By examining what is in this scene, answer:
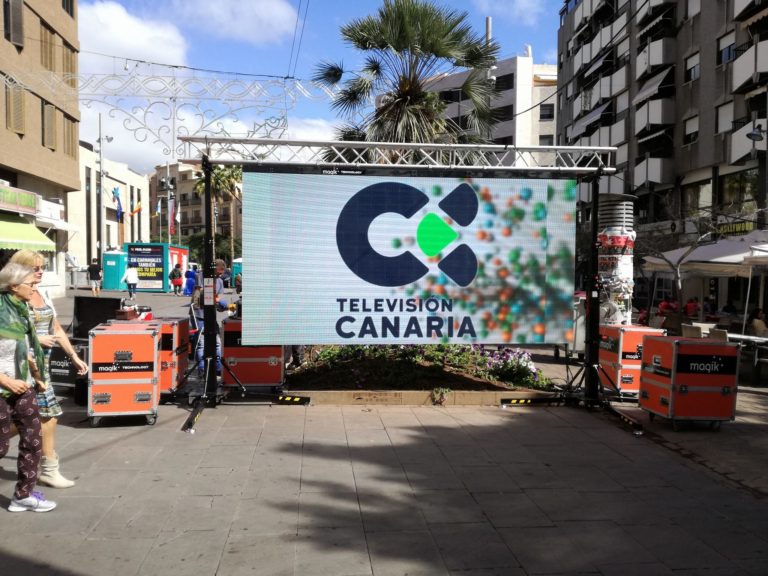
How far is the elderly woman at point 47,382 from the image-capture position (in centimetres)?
493

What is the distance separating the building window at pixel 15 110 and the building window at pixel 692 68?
28903 mm

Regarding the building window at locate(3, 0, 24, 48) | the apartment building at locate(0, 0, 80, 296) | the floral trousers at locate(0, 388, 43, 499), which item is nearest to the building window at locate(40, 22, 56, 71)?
the apartment building at locate(0, 0, 80, 296)

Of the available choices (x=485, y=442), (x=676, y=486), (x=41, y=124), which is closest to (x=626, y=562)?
(x=676, y=486)

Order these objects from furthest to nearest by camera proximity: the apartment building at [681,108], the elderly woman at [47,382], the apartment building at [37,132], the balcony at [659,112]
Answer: the balcony at [659,112] < the apartment building at [681,108] < the apartment building at [37,132] < the elderly woman at [47,382]

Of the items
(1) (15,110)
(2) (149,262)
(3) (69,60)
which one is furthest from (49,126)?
(2) (149,262)

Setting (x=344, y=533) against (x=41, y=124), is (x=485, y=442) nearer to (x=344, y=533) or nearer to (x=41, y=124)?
(x=344, y=533)

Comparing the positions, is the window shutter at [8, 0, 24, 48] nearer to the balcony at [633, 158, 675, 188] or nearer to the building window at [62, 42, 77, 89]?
the building window at [62, 42, 77, 89]

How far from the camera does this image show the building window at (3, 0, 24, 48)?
2307cm

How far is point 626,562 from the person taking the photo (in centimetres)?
411

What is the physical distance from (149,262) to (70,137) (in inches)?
322

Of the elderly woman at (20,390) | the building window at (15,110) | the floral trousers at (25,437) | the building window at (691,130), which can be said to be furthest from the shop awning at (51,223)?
the building window at (691,130)

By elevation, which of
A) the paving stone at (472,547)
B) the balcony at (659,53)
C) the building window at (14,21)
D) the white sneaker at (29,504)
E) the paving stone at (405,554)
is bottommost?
the paving stone at (472,547)

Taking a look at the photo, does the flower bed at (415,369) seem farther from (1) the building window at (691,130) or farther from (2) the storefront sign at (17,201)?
(1) the building window at (691,130)

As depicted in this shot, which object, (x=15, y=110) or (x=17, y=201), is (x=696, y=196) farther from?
(x=15, y=110)
